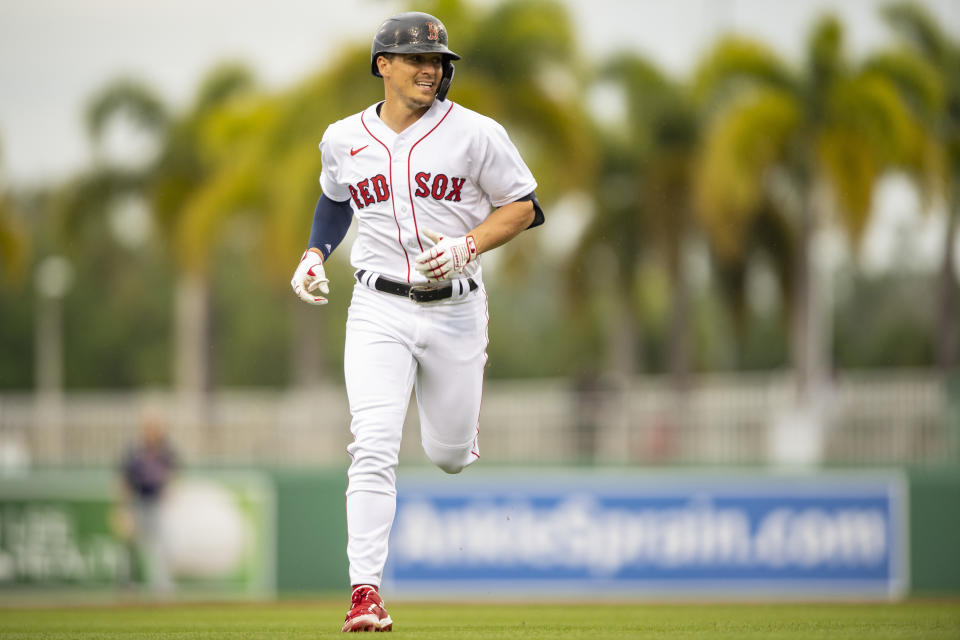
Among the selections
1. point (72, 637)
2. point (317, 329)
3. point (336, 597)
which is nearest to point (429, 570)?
point (336, 597)

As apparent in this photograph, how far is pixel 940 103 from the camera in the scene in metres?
22.8

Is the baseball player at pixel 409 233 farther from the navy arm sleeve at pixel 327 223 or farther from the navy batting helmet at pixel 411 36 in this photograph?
the navy arm sleeve at pixel 327 223

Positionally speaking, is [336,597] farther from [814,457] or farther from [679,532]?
[814,457]

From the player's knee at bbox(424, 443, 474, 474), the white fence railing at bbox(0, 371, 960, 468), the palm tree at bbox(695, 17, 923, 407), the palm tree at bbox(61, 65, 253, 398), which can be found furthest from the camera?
the palm tree at bbox(61, 65, 253, 398)

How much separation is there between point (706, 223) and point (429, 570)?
11.1m

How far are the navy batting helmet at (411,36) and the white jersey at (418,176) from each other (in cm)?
27

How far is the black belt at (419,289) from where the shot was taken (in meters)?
5.87

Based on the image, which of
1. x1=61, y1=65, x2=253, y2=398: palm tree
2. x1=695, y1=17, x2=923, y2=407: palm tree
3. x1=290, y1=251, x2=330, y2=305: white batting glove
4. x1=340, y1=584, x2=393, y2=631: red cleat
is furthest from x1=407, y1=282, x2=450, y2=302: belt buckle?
x1=61, y1=65, x2=253, y2=398: palm tree

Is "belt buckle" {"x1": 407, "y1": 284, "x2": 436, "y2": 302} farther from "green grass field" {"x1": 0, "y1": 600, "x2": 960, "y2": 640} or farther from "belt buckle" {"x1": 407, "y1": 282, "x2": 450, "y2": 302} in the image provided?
"green grass field" {"x1": 0, "y1": 600, "x2": 960, "y2": 640}

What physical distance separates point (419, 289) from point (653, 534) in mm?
10203

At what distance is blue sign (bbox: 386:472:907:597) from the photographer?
15203 millimetres

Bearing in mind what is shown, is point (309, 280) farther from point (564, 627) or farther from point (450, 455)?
point (564, 627)

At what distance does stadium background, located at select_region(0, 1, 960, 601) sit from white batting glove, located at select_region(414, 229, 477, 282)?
33.4 ft

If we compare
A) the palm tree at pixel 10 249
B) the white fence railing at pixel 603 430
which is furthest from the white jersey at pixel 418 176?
the palm tree at pixel 10 249
